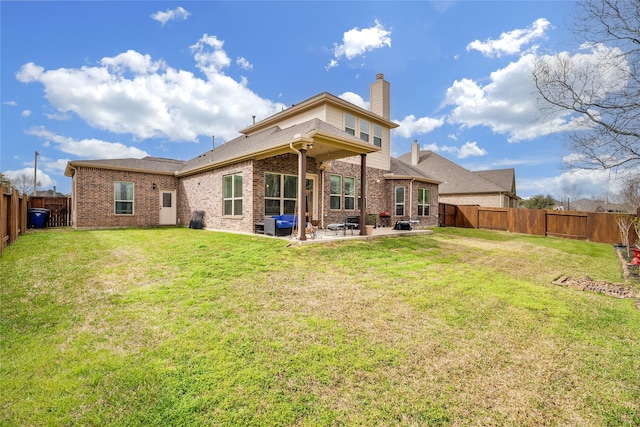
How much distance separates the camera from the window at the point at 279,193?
10.9 m

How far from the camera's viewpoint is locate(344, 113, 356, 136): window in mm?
13836

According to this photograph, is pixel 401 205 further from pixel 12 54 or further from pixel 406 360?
pixel 12 54

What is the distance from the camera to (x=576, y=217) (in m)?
14.1

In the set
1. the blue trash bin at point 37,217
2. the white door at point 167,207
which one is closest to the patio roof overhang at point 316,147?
the white door at point 167,207

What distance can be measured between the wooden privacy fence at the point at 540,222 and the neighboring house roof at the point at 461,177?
5.89 metres

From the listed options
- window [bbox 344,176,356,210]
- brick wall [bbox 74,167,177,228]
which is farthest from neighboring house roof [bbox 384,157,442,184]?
brick wall [bbox 74,167,177,228]

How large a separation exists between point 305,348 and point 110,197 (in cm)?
1585

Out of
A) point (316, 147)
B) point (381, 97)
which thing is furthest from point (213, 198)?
point (381, 97)

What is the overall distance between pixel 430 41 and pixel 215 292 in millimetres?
13129

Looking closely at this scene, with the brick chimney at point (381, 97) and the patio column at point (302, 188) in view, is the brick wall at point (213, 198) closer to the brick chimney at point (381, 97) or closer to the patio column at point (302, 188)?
the patio column at point (302, 188)

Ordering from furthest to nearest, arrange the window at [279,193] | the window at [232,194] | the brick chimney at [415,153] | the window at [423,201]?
the brick chimney at [415,153] → the window at [423,201] → the window at [232,194] → the window at [279,193]

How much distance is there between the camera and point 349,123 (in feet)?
46.0

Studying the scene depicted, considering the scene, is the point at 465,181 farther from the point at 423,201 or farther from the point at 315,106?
the point at 315,106

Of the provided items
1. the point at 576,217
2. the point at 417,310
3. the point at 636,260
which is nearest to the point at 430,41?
the point at 636,260
